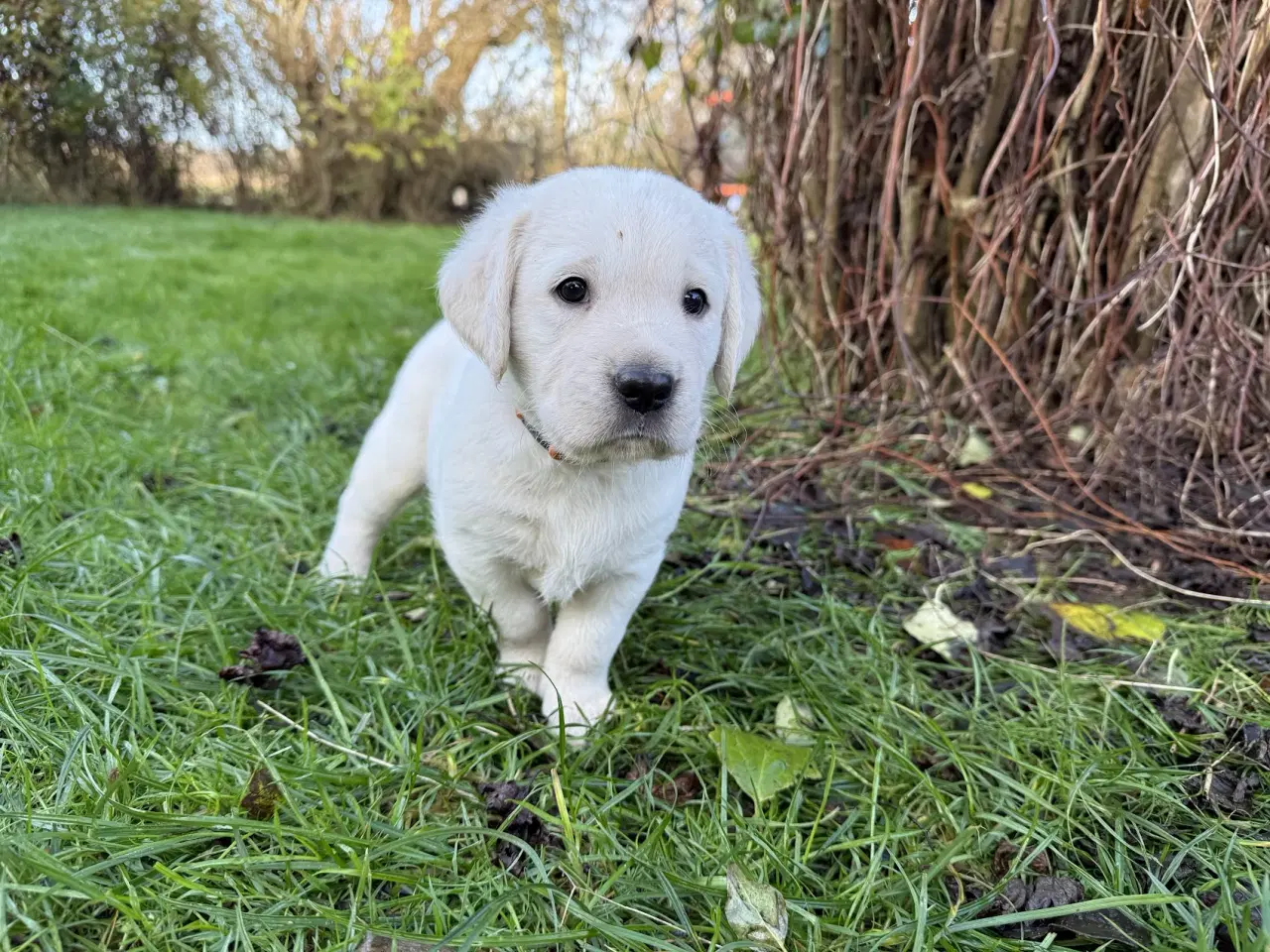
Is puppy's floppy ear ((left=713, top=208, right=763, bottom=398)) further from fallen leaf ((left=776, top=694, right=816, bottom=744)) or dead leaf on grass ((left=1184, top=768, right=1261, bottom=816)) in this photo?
dead leaf on grass ((left=1184, top=768, right=1261, bottom=816))

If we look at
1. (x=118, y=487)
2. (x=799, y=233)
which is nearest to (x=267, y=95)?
(x=118, y=487)

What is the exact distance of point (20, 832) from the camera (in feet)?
4.66

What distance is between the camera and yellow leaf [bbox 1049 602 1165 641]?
2580 mm

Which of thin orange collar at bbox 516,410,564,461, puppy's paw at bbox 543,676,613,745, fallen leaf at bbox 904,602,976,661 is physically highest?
thin orange collar at bbox 516,410,564,461

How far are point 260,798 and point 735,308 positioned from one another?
156 centimetres

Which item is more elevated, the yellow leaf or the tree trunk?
the tree trunk

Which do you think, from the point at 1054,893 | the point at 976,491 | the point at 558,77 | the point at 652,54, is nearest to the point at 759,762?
the point at 1054,893

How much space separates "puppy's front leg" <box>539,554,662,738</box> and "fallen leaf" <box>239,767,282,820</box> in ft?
2.32

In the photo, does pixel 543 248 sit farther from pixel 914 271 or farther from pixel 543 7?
pixel 543 7

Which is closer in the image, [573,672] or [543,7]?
[573,672]

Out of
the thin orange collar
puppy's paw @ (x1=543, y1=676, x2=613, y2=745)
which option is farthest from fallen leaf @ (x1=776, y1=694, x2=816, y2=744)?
the thin orange collar

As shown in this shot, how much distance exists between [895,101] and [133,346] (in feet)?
11.7

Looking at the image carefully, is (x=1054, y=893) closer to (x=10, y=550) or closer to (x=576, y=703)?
(x=576, y=703)

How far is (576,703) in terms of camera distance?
213cm
